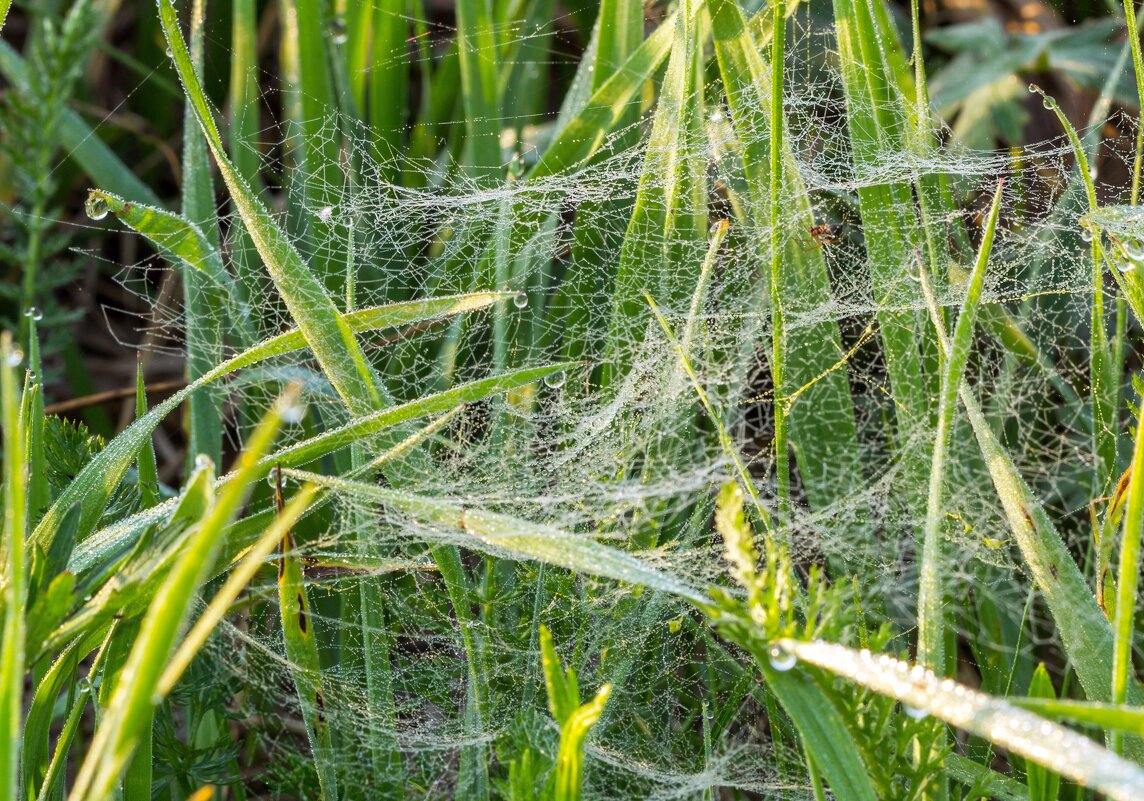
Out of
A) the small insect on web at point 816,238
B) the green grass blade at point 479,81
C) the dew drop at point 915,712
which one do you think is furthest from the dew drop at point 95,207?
the dew drop at point 915,712

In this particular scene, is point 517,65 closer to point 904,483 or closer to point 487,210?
point 487,210

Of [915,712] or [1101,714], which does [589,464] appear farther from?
[1101,714]

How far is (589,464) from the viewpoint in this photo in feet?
3.93

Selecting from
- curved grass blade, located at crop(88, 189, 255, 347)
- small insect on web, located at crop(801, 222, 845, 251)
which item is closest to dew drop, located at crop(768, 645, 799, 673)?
small insect on web, located at crop(801, 222, 845, 251)

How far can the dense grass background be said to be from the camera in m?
0.76

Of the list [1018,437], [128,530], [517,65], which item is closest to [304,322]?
[128,530]

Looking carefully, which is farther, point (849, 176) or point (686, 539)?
point (849, 176)

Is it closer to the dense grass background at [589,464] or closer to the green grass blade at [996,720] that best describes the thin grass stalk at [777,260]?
the dense grass background at [589,464]

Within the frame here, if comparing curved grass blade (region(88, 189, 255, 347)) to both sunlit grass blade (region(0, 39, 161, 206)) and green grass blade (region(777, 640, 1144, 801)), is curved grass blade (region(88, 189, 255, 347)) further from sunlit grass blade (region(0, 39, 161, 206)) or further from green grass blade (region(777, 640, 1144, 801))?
green grass blade (region(777, 640, 1144, 801))

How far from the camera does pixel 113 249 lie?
2.70 m

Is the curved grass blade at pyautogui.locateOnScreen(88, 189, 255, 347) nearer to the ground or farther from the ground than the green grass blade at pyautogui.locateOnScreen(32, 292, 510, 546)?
farther from the ground

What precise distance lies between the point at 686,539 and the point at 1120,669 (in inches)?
18.6

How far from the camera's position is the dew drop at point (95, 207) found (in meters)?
1.17

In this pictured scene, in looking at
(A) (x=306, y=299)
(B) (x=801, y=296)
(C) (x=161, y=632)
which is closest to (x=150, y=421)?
(A) (x=306, y=299)
